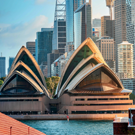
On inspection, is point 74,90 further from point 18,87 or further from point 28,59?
point 28,59

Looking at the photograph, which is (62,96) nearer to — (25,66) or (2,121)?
(25,66)

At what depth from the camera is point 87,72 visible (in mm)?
99688

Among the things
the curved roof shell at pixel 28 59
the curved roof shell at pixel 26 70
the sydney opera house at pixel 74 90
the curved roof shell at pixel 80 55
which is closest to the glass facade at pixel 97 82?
the sydney opera house at pixel 74 90

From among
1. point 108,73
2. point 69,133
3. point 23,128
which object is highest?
point 108,73

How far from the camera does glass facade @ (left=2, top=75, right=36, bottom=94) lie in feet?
345

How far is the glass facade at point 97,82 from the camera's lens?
3935 inches

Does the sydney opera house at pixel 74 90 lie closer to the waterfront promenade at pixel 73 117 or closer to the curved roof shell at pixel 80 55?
the curved roof shell at pixel 80 55

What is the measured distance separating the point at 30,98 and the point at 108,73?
20156 millimetres

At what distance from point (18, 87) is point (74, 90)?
15.5m

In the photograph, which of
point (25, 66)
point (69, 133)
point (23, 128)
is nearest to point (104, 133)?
point (69, 133)

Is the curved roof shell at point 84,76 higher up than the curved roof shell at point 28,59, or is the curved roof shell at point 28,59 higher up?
the curved roof shell at point 28,59

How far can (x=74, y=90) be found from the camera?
99.4 meters

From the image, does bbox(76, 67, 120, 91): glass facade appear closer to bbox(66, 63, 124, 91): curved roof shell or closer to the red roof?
bbox(66, 63, 124, 91): curved roof shell

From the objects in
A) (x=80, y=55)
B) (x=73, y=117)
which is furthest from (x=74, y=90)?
(x=80, y=55)
